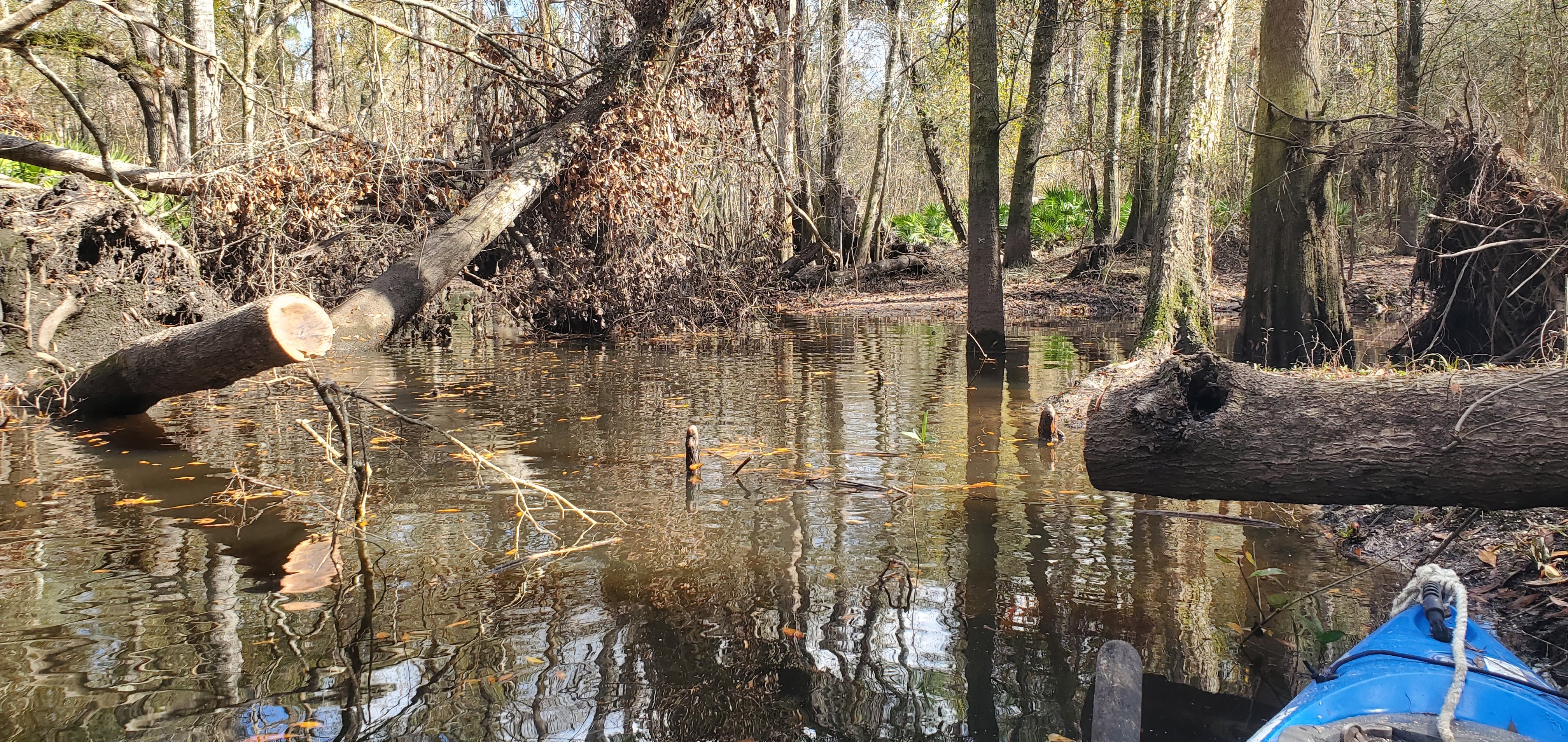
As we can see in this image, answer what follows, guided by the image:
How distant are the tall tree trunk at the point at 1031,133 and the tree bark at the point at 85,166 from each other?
11650 millimetres

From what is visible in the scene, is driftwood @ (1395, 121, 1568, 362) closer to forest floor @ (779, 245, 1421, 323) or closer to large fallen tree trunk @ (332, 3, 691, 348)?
forest floor @ (779, 245, 1421, 323)

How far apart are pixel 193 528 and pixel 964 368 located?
26.7ft

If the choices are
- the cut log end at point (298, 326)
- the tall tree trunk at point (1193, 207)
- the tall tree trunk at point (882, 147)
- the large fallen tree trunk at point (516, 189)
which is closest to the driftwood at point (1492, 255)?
the tall tree trunk at point (1193, 207)

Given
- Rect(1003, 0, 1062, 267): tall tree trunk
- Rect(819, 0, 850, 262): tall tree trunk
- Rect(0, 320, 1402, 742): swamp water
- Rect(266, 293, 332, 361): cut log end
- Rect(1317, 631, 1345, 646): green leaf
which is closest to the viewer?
Rect(0, 320, 1402, 742): swamp water

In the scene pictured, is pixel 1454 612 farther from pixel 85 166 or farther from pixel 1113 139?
pixel 1113 139

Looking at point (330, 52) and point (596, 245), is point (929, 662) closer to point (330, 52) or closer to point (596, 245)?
point (596, 245)

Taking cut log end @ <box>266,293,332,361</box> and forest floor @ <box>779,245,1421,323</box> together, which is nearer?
cut log end @ <box>266,293,332,361</box>

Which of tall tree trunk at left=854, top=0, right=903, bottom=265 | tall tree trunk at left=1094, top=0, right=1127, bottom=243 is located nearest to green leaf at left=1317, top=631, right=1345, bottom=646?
tall tree trunk at left=854, top=0, right=903, bottom=265

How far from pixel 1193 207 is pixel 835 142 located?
41.6 feet

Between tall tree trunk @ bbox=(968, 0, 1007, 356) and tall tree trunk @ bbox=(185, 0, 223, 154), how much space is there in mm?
8354

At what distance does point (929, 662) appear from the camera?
3465 millimetres

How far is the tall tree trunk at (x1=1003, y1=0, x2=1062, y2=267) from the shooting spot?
17.3 meters

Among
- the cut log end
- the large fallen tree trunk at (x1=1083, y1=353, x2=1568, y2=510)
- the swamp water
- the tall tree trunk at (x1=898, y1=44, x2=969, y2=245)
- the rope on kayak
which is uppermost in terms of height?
the tall tree trunk at (x1=898, y1=44, x2=969, y2=245)

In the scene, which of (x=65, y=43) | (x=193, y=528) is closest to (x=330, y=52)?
(x=65, y=43)
